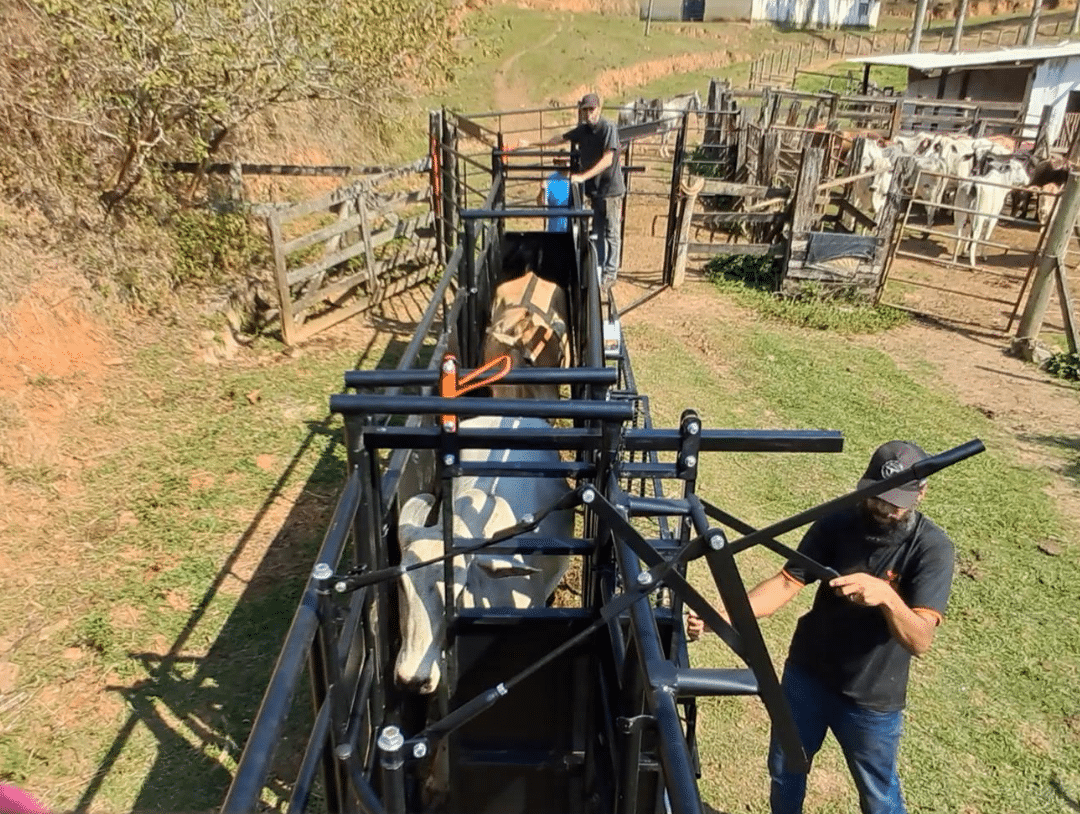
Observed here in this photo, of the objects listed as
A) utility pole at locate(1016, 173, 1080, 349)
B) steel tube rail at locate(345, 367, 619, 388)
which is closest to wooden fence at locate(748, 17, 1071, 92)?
utility pole at locate(1016, 173, 1080, 349)

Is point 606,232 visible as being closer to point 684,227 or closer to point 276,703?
point 684,227

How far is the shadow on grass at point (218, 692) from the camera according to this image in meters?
3.79

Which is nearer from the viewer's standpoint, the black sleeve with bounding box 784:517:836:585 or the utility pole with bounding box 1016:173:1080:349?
the black sleeve with bounding box 784:517:836:585

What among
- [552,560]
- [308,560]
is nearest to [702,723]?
[552,560]

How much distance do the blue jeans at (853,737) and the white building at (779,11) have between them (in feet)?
228

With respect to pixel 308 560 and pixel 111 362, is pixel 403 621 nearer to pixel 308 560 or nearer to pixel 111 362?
pixel 308 560

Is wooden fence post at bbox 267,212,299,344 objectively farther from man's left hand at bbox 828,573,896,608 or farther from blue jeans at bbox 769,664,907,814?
man's left hand at bbox 828,573,896,608

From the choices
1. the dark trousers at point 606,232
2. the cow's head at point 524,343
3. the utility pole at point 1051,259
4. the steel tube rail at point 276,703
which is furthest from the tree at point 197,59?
the utility pole at point 1051,259

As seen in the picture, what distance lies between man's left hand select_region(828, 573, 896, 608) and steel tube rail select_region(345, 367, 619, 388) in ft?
3.34

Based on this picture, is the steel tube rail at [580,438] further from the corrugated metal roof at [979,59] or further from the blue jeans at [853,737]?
the corrugated metal roof at [979,59]

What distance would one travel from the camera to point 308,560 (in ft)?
18.0

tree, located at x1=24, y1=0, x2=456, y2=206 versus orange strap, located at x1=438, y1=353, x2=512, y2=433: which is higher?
tree, located at x1=24, y1=0, x2=456, y2=206

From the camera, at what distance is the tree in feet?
25.0

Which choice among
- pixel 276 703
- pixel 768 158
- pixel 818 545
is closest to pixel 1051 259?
pixel 768 158
